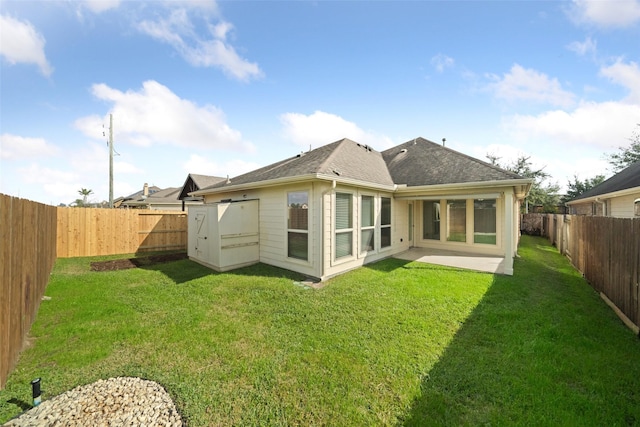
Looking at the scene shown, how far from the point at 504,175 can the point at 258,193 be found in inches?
309

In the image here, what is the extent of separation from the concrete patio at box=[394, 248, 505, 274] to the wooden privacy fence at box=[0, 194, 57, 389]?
362 inches

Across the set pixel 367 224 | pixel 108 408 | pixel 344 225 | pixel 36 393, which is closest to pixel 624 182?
pixel 367 224

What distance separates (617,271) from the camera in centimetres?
475

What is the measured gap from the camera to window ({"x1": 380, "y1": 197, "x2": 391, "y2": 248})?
9.06 m

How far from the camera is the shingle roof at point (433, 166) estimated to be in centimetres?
811

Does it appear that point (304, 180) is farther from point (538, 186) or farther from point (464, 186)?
point (538, 186)

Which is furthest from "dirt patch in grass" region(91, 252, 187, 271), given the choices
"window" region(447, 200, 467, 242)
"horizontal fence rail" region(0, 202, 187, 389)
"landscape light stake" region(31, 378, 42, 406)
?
"window" region(447, 200, 467, 242)

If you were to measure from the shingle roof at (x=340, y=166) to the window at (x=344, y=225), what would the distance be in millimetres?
710

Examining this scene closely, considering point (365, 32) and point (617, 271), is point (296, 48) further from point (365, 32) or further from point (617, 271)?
point (617, 271)

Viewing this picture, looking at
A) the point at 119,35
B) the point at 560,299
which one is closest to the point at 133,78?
the point at 119,35

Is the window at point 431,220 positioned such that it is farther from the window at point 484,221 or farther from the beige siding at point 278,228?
the beige siding at point 278,228

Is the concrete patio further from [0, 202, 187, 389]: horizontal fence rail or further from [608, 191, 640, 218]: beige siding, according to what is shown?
[0, 202, 187, 389]: horizontal fence rail

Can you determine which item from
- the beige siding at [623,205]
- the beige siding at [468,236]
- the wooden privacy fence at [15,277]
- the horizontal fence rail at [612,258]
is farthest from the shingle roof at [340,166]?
the beige siding at [623,205]

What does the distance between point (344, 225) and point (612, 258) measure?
5734 millimetres
